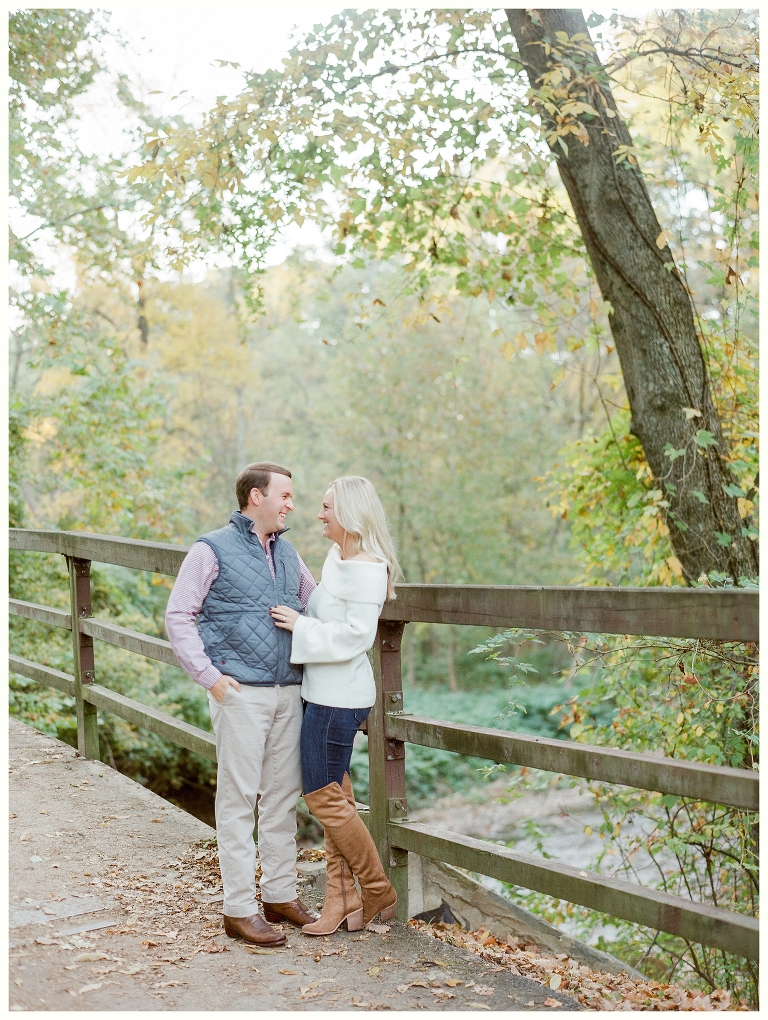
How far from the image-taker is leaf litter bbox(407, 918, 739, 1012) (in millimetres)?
3166

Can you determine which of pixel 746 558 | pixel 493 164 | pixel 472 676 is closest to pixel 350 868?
pixel 746 558

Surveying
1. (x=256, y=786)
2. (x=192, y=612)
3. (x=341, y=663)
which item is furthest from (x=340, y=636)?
(x=256, y=786)

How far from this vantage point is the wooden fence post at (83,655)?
549cm

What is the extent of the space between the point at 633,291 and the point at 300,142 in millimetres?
2560

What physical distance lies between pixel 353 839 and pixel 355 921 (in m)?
0.33

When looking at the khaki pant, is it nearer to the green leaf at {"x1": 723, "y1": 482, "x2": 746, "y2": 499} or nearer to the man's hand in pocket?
the man's hand in pocket

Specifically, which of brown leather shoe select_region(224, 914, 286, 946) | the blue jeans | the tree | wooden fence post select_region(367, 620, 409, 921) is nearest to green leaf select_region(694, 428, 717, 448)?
the tree

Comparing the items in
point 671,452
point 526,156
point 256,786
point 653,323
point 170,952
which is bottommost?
point 170,952

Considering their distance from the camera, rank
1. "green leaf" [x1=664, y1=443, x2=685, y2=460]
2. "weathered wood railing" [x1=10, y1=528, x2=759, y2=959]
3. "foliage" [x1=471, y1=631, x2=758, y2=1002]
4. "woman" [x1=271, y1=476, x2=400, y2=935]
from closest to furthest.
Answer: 1. "weathered wood railing" [x1=10, y1=528, x2=759, y2=959]
2. "woman" [x1=271, y1=476, x2=400, y2=935]
3. "foliage" [x1=471, y1=631, x2=758, y2=1002]
4. "green leaf" [x1=664, y1=443, x2=685, y2=460]

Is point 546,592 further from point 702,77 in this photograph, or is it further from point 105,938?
point 702,77

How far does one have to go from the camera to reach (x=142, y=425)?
11.8 metres

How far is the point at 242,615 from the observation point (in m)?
3.33

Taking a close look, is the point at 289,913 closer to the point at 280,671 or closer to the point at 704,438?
the point at 280,671

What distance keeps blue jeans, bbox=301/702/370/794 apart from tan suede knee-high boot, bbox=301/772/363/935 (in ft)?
0.35
